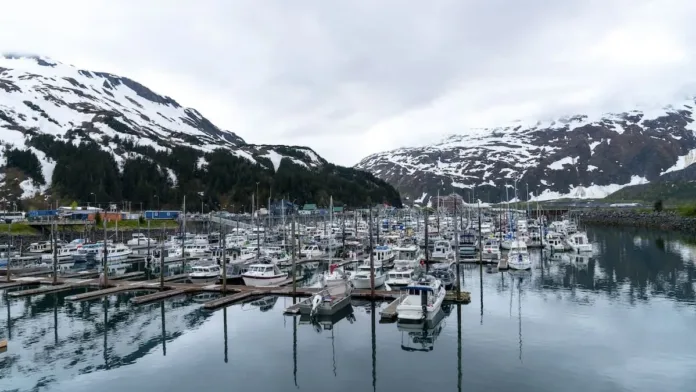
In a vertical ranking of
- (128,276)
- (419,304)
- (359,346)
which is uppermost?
(419,304)

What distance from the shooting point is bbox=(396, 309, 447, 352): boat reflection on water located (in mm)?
32875

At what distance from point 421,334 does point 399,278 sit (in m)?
14.9

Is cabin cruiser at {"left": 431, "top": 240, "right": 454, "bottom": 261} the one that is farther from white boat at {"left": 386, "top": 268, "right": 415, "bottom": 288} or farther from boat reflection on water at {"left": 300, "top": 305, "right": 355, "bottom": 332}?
boat reflection on water at {"left": 300, "top": 305, "right": 355, "bottom": 332}

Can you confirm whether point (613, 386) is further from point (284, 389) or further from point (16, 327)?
point (16, 327)

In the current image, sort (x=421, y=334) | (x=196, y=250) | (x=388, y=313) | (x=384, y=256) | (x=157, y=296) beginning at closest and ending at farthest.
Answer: (x=421, y=334) < (x=388, y=313) < (x=157, y=296) < (x=384, y=256) < (x=196, y=250)

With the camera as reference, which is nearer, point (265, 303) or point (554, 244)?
point (265, 303)

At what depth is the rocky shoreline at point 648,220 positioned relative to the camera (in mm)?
119938

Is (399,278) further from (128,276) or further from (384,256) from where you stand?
(128,276)

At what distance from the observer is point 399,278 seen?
50.1 meters

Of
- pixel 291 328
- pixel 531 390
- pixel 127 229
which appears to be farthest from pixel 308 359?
pixel 127 229

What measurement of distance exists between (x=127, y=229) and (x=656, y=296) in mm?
102245

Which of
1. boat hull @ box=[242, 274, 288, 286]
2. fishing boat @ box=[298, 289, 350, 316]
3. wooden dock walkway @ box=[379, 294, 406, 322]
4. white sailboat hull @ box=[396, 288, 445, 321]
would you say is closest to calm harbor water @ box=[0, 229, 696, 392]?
wooden dock walkway @ box=[379, 294, 406, 322]

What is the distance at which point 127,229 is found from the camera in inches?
4523

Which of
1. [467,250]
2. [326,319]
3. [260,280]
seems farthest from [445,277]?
[467,250]
